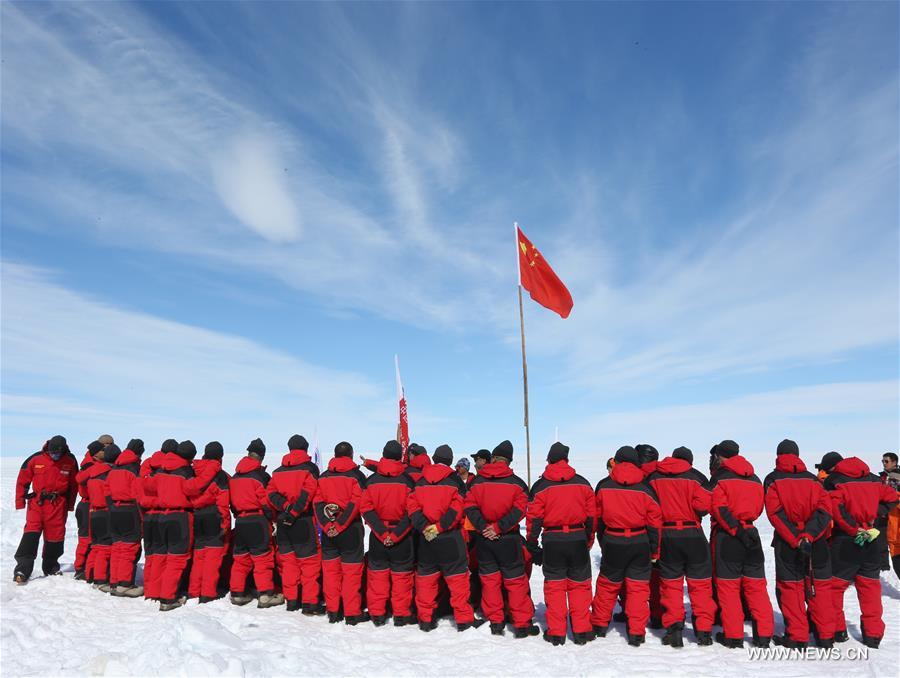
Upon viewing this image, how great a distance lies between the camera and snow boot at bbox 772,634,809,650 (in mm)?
6797

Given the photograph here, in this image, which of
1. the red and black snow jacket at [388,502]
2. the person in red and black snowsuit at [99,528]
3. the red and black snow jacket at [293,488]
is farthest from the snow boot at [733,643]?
the person in red and black snowsuit at [99,528]

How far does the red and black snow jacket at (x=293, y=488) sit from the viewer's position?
8.09 m

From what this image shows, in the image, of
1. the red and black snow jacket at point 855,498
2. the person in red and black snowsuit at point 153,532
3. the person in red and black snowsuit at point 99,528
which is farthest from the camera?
the person in red and black snowsuit at point 99,528

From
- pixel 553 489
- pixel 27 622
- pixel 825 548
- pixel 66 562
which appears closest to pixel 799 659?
pixel 825 548

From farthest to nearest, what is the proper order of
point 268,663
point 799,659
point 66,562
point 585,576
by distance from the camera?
point 66,562 < point 585,576 < point 799,659 < point 268,663

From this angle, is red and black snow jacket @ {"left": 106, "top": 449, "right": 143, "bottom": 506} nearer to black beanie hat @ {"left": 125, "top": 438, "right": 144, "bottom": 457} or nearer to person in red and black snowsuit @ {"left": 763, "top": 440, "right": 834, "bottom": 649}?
black beanie hat @ {"left": 125, "top": 438, "right": 144, "bottom": 457}

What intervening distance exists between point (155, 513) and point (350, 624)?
136 inches

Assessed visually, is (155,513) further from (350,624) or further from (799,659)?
(799,659)

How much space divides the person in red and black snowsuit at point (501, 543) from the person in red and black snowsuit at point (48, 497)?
7.86m

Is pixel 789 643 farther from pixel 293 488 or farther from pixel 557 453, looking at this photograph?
pixel 293 488

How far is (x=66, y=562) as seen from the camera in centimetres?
1179

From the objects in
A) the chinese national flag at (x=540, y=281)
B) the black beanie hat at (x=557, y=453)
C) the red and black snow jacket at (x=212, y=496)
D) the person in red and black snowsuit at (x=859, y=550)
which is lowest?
the person in red and black snowsuit at (x=859, y=550)

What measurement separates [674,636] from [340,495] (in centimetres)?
456

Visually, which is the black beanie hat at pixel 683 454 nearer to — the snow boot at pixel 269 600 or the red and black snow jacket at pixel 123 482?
the snow boot at pixel 269 600
